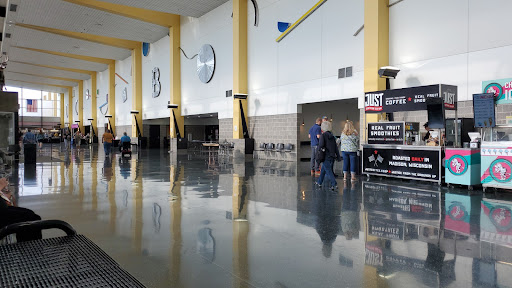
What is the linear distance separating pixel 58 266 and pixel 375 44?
11147 millimetres

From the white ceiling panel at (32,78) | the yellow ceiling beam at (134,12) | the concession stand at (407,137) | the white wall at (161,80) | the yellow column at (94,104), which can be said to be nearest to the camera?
the concession stand at (407,137)

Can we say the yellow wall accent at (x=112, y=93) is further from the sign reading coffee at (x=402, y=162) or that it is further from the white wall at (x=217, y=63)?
the sign reading coffee at (x=402, y=162)

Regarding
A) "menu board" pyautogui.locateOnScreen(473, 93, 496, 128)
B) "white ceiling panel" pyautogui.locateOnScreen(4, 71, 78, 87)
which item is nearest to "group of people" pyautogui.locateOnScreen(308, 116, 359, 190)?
"menu board" pyautogui.locateOnScreen(473, 93, 496, 128)

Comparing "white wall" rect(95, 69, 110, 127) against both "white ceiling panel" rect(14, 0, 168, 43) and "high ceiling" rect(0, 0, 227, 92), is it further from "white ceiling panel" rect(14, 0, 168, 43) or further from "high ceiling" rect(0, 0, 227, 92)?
"white ceiling panel" rect(14, 0, 168, 43)

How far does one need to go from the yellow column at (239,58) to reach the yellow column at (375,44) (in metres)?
7.22

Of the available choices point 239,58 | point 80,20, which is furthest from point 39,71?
point 239,58

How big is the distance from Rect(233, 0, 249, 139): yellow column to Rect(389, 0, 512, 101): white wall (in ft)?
25.5

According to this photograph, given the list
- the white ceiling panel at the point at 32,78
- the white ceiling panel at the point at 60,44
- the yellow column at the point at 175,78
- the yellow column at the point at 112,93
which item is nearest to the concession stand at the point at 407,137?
the yellow column at the point at 175,78

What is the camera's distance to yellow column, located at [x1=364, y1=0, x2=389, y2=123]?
440 inches

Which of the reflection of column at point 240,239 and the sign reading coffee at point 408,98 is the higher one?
the sign reading coffee at point 408,98

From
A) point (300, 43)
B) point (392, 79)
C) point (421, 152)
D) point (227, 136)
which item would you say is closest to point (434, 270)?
point (421, 152)

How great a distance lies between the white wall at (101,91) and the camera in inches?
1481

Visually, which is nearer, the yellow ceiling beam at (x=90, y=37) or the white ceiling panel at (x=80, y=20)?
the white ceiling panel at (x=80, y=20)

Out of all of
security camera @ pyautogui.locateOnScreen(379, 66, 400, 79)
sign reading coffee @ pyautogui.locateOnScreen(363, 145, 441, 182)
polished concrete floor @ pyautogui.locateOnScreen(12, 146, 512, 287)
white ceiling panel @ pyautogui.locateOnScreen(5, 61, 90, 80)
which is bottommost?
polished concrete floor @ pyautogui.locateOnScreen(12, 146, 512, 287)
